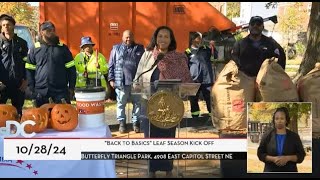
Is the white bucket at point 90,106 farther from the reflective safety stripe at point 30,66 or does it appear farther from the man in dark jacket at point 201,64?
the man in dark jacket at point 201,64

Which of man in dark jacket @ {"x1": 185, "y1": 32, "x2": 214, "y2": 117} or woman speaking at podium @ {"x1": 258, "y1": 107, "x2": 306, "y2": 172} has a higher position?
man in dark jacket @ {"x1": 185, "y1": 32, "x2": 214, "y2": 117}

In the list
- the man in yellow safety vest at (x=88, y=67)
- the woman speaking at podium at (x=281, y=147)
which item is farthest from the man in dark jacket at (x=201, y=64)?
the woman speaking at podium at (x=281, y=147)

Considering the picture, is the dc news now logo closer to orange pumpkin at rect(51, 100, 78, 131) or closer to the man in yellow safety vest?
orange pumpkin at rect(51, 100, 78, 131)

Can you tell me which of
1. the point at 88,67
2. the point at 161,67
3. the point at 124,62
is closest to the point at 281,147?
the point at 161,67

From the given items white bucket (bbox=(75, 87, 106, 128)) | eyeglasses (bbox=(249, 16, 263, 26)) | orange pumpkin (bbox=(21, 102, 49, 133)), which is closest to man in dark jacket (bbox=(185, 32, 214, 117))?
eyeglasses (bbox=(249, 16, 263, 26))

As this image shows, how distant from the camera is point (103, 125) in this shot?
2309 millimetres

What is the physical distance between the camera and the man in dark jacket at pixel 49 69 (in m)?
3.12

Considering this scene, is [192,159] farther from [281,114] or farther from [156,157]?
[281,114]

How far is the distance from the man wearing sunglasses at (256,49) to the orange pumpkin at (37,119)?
1.41m

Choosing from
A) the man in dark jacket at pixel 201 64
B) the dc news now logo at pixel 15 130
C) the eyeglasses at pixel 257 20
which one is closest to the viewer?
the dc news now logo at pixel 15 130

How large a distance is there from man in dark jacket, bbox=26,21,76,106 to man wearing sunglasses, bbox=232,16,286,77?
1.30 metres

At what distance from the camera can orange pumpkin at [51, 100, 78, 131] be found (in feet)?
7.27

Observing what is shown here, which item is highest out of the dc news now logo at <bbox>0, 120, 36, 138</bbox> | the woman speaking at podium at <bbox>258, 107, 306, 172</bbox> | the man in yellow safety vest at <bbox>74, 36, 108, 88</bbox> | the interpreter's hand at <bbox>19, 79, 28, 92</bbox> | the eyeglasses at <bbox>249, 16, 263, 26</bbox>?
the eyeglasses at <bbox>249, 16, 263, 26</bbox>

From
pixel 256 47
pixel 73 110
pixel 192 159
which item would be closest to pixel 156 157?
pixel 192 159
